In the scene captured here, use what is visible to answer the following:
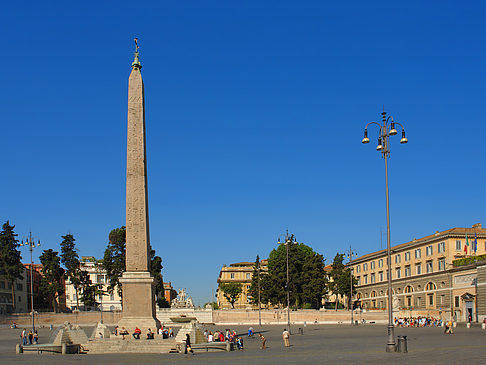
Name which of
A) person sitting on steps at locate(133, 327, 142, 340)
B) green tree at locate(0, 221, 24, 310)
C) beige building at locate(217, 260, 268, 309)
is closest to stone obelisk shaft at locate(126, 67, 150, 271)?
person sitting on steps at locate(133, 327, 142, 340)

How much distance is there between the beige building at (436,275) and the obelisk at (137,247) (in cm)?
3604

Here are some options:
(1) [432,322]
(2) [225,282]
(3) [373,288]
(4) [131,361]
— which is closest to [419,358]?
(4) [131,361]

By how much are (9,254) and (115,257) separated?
48.4 ft

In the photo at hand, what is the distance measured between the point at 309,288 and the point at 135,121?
143 ft

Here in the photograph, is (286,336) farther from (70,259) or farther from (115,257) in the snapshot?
(70,259)

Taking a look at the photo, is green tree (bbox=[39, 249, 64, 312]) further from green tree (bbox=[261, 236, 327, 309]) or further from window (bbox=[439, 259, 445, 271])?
window (bbox=[439, 259, 445, 271])

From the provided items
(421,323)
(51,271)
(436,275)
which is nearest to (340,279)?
(436,275)

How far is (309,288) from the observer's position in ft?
228

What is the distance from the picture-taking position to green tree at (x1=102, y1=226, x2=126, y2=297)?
64.1 m

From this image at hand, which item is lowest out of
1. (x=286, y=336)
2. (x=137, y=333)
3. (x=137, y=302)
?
(x=286, y=336)

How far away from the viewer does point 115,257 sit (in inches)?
2554

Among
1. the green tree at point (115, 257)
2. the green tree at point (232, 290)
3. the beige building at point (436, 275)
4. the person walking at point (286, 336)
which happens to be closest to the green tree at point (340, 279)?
the beige building at point (436, 275)

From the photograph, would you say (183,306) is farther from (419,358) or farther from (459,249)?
(419,358)

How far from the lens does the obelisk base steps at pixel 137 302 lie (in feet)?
101
